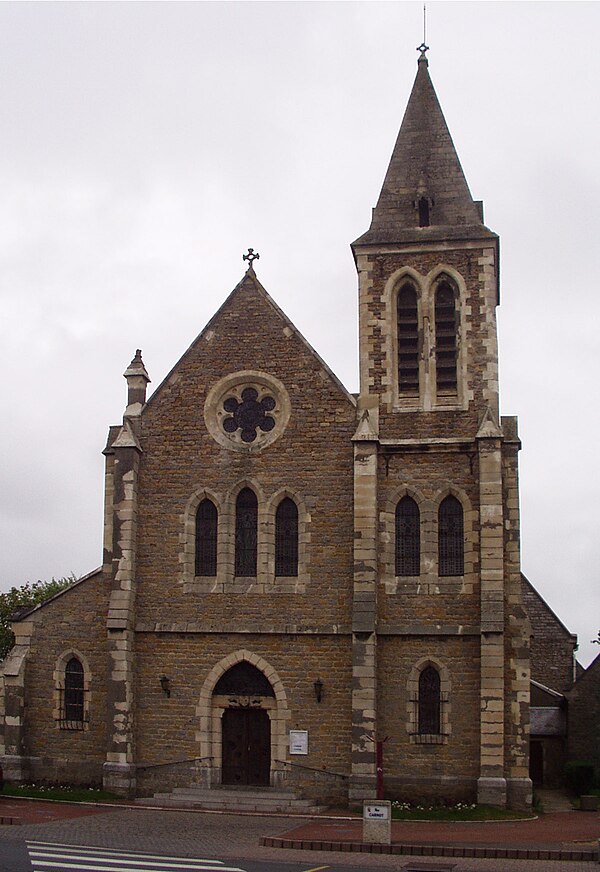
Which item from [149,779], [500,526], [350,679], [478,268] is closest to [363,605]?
[350,679]

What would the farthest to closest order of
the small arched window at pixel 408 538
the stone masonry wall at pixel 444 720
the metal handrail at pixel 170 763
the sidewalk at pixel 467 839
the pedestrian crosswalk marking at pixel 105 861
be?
the small arched window at pixel 408 538 < the metal handrail at pixel 170 763 < the stone masonry wall at pixel 444 720 < the sidewalk at pixel 467 839 < the pedestrian crosswalk marking at pixel 105 861

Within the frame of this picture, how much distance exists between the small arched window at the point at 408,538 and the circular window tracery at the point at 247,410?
3.71m

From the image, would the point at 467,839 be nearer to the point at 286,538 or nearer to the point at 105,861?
the point at 105,861

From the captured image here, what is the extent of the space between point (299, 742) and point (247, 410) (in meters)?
8.41

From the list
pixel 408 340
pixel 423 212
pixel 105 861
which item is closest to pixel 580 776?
pixel 408 340

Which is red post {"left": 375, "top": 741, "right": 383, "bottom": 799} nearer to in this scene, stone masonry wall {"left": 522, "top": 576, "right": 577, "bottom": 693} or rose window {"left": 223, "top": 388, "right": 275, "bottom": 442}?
rose window {"left": 223, "top": 388, "right": 275, "bottom": 442}

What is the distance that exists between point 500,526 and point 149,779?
412 inches

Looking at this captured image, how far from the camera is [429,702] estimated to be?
25.8 metres

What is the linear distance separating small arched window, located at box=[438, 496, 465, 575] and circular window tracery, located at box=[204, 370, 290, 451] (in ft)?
15.2

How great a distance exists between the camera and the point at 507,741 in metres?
25.2

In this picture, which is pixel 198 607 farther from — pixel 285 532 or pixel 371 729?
pixel 371 729

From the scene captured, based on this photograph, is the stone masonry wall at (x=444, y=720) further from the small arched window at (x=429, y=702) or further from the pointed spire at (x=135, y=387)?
the pointed spire at (x=135, y=387)

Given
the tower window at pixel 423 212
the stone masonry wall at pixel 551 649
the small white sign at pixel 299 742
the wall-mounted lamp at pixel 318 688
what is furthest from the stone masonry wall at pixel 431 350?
the stone masonry wall at pixel 551 649

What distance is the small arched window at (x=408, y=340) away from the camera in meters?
28.1
